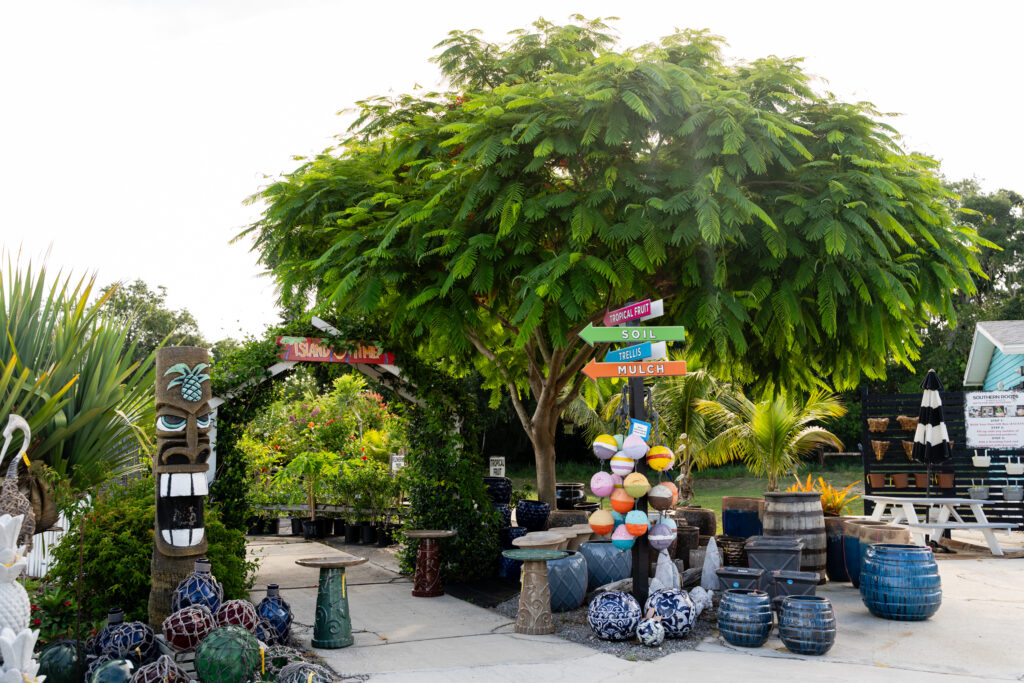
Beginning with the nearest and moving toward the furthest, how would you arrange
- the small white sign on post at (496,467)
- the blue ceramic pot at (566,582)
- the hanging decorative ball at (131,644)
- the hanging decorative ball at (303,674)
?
1. the hanging decorative ball at (303,674)
2. the hanging decorative ball at (131,644)
3. the blue ceramic pot at (566,582)
4. the small white sign on post at (496,467)

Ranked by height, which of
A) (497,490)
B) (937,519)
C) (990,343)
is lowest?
(937,519)

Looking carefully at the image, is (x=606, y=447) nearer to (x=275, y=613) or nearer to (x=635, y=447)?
(x=635, y=447)

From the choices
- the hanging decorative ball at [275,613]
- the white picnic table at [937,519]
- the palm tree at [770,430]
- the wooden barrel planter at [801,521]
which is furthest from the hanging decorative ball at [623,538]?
the palm tree at [770,430]

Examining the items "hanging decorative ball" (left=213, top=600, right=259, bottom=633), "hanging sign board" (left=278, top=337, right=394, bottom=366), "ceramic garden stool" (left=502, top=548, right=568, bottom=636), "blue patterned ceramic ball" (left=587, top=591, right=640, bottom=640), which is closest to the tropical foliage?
"hanging sign board" (left=278, top=337, right=394, bottom=366)

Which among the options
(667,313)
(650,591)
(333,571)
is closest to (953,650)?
(650,591)

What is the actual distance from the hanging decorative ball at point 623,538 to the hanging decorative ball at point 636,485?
13.9 inches

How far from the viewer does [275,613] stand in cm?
655

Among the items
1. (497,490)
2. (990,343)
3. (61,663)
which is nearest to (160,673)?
(61,663)

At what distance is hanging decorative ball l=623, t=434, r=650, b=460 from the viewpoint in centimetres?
739

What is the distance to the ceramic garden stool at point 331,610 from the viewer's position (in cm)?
688

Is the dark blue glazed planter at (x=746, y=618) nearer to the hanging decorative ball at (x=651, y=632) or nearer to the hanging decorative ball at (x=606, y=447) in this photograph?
the hanging decorative ball at (x=651, y=632)

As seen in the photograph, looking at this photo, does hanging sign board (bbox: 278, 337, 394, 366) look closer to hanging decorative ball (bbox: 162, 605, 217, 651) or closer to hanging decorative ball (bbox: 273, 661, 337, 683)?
hanging decorative ball (bbox: 162, 605, 217, 651)

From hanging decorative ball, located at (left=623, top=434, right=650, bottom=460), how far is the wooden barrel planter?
8.08 ft

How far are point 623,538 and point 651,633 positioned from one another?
903 mm
